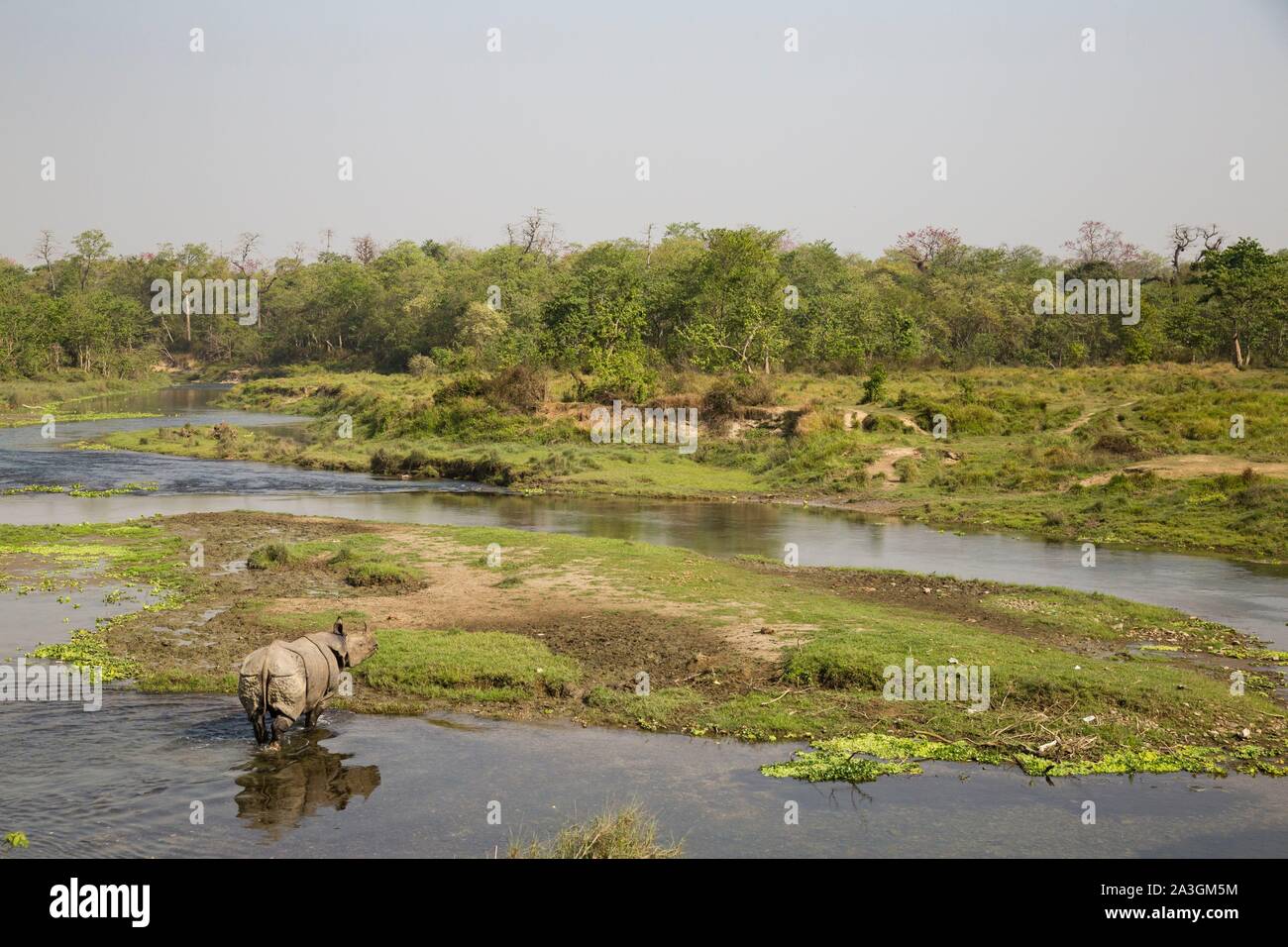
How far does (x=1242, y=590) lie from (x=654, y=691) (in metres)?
15.2

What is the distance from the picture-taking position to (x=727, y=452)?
4462 centimetres

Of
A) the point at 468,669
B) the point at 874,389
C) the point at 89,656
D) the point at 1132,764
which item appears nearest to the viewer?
the point at 1132,764

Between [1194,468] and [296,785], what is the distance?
31.2 meters

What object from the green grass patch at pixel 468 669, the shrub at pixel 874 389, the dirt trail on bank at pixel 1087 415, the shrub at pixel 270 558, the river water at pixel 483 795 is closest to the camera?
the river water at pixel 483 795

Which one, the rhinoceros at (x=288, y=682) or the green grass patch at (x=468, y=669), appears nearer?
the rhinoceros at (x=288, y=682)

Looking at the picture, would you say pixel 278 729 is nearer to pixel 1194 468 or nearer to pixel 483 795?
pixel 483 795

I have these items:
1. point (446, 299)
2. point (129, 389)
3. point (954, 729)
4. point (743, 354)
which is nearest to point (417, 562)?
point (954, 729)

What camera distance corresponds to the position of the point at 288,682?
12.1 meters

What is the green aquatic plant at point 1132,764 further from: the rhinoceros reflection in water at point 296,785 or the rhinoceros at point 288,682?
the rhinoceros at point 288,682

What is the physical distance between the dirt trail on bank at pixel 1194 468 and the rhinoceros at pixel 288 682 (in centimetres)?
2854

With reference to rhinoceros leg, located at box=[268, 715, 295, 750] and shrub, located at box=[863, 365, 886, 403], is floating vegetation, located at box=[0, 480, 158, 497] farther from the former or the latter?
shrub, located at box=[863, 365, 886, 403]

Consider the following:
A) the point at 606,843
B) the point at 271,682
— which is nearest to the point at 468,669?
the point at 271,682

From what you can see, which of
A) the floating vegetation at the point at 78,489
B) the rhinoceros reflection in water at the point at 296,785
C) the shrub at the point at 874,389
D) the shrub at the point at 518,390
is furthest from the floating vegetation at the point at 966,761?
the shrub at the point at 518,390

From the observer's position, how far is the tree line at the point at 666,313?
192 feet
